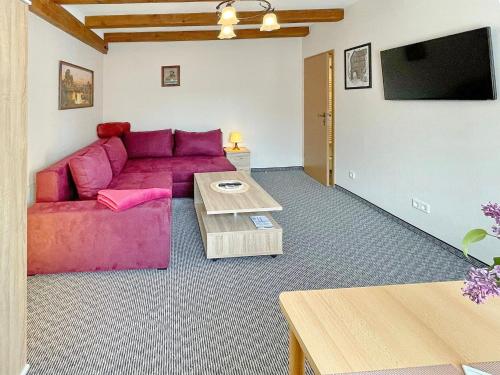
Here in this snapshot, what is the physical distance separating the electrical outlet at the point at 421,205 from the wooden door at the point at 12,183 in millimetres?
3334

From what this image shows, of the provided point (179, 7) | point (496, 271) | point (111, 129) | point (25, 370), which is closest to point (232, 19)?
point (179, 7)

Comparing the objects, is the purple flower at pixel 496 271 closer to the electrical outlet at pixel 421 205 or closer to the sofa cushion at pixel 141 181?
the electrical outlet at pixel 421 205

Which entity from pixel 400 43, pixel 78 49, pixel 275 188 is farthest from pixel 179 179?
pixel 400 43

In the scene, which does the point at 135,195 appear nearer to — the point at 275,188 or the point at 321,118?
the point at 275,188

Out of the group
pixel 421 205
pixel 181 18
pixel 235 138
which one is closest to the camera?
pixel 421 205

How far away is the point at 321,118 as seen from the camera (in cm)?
651

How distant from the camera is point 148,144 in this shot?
6445 millimetres

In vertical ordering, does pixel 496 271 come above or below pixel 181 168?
below

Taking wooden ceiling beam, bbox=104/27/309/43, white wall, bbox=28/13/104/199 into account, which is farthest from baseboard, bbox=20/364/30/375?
wooden ceiling beam, bbox=104/27/309/43

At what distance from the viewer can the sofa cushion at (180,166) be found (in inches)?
219

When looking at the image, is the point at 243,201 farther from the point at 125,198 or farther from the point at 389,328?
the point at 389,328

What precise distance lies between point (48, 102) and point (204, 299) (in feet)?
9.33

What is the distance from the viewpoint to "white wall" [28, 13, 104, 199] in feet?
A: 12.7

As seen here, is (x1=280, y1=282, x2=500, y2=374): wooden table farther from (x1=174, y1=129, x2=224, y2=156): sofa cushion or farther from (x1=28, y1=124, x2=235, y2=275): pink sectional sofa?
(x1=174, y1=129, x2=224, y2=156): sofa cushion
